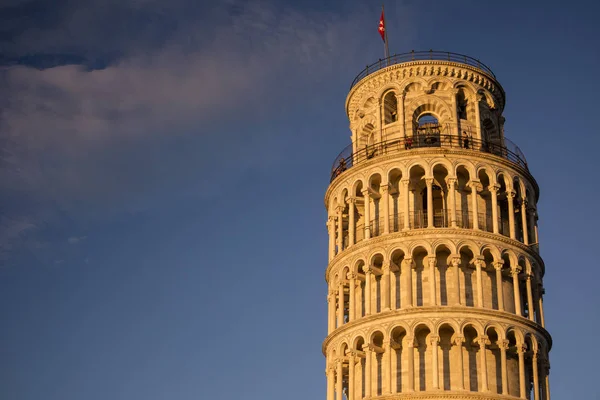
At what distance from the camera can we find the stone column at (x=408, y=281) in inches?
2440

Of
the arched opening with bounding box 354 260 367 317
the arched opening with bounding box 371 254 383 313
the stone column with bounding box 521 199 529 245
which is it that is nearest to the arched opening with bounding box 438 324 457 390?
the arched opening with bounding box 371 254 383 313

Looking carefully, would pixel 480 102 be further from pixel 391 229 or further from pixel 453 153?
pixel 391 229

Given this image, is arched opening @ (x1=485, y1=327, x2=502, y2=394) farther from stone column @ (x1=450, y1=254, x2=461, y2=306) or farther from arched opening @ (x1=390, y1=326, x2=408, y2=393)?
arched opening @ (x1=390, y1=326, x2=408, y2=393)

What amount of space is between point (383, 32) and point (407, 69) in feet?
21.6

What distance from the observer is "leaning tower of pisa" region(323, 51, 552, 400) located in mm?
60750

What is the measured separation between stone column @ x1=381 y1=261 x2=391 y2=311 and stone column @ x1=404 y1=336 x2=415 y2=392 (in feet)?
8.64

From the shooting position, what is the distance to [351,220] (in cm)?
6669

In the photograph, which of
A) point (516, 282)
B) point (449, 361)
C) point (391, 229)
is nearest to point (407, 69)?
point (391, 229)

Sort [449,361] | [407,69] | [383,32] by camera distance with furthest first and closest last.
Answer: [383,32] → [407,69] → [449,361]

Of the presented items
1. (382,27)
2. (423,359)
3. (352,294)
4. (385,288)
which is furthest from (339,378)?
(382,27)

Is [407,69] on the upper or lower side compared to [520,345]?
upper

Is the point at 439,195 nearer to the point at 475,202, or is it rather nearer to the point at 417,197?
the point at 417,197

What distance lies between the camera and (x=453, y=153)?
6550 cm

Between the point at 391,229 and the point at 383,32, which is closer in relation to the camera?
the point at 391,229
